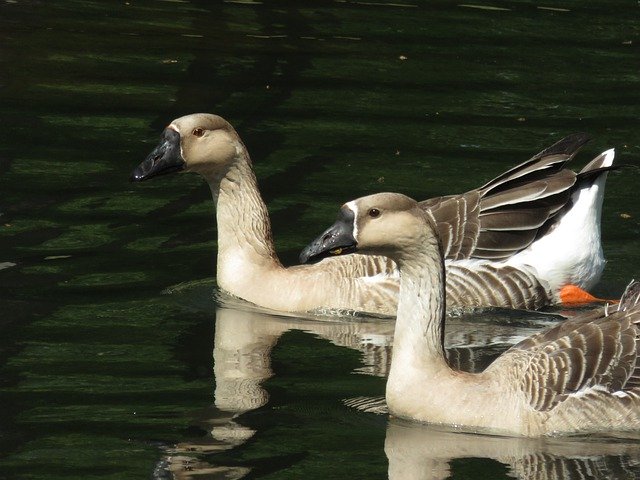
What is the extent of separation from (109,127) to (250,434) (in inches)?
268

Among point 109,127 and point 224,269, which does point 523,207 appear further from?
point 109,127

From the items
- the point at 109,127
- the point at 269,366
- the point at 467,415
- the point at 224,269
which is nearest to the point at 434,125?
the point at 109,127

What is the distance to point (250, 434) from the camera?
8688 millimetres

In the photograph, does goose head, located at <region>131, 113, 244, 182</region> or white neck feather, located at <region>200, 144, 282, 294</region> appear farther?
white neck feather, located at <region>200, 144, 282, 294</region>

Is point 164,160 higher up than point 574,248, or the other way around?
point 164,160

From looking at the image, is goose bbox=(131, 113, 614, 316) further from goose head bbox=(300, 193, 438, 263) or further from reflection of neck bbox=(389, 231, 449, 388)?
goose head bbox=(300, 193, 438, 263)

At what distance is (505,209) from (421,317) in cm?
306

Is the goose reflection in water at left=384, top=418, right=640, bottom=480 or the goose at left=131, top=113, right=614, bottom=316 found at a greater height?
the goose at left=131, top=113, right=614, bottom=316

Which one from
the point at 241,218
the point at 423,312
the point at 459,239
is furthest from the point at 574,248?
the point at 423,312

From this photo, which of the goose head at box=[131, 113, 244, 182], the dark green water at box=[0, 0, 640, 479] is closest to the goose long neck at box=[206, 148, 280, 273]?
the goose head at box=[131, 113, 244, 182]

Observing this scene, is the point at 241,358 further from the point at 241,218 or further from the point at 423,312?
the point at 241,218

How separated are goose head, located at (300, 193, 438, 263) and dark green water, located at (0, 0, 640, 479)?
1034 mm

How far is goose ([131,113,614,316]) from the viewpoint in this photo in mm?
11484

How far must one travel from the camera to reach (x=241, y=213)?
1192cm
